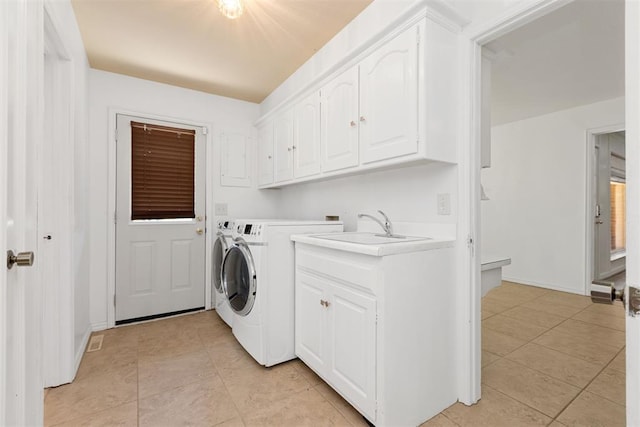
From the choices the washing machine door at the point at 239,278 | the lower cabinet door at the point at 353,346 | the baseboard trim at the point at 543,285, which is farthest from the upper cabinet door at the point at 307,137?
the baseboard trim at the point at 543,285

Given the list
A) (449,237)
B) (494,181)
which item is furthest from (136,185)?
(494,181)

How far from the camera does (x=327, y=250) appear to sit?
1705 mm

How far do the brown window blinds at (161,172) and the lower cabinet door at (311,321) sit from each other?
5.74ft

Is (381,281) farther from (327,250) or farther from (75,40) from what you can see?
(75,40)

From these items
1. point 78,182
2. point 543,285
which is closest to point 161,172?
point 78,182

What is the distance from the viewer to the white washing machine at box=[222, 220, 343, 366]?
1.98m

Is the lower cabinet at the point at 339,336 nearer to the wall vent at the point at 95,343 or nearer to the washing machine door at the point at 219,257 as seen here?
the washing machine door at the point at 219,257

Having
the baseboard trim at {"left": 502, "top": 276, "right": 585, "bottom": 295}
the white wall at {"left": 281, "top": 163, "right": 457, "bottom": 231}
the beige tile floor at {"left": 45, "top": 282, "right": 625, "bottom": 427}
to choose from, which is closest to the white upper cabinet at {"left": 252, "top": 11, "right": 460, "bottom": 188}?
the white wall at {"left": 281, "top": 163, "right": 457, "bottom": 231}

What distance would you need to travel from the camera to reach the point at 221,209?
3.27m

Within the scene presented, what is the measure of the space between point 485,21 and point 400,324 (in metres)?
1.59

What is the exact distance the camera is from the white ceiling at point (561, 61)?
72.8 inches

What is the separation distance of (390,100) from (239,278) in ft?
5.42

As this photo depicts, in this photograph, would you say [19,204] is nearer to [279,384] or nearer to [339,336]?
[339,336]

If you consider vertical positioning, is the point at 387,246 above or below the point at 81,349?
above
